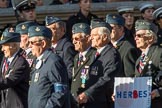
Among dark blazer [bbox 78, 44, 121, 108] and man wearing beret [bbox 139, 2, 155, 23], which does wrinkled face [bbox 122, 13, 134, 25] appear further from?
dark blazer [bbox 78, 44, 121, 108]

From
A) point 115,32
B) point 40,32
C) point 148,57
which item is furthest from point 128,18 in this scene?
point 40,32

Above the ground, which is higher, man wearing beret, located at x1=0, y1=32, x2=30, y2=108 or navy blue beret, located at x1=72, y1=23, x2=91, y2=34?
navy blue beret, located at x1=72, y1=23, x2=91, y2=34

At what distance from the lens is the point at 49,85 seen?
31.7ft

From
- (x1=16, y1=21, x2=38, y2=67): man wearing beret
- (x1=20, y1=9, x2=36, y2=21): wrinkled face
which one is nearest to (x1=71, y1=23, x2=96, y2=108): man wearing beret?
(x1=16, y1=21, x2=38, y2=67): man wearing beret

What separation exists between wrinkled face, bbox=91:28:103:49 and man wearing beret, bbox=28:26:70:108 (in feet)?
4.58

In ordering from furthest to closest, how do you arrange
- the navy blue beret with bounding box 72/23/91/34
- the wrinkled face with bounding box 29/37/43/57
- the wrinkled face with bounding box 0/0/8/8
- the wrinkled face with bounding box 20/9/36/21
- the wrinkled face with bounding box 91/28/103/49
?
1. the wrinkled face with bounding box 0/0/8/8
2. the wrinkled face with bounding box 20/9/36/21
3. the navy blue beret with bounding box 72/23/91/34
4. the wrinkled face with bounding box 91/28/103/49
5. the wrinkled face with bounding box 29/37/43/57

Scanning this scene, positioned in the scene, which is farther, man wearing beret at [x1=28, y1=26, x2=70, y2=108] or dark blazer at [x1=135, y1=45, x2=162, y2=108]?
dark blazer at [x1=135, y1=45, x2=162, y2=108]

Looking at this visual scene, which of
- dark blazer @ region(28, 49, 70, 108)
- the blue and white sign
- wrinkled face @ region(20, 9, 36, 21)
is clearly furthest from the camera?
wrinkled face @ region(20, 9, 36, 21)

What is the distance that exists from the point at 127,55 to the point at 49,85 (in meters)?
2.50

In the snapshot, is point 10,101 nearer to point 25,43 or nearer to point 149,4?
point 25,43

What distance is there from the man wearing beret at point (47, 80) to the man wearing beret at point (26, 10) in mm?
3906

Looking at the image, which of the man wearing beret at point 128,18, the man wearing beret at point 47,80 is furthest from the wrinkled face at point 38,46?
the man wearing beret at point 128,18

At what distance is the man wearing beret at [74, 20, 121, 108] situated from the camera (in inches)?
431

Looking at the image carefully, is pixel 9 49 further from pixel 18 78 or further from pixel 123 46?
pixel 123 46
